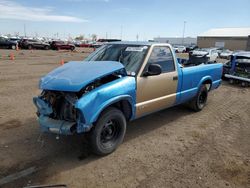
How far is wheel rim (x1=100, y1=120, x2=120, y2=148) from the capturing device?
4000mm

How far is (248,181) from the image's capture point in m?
3.44

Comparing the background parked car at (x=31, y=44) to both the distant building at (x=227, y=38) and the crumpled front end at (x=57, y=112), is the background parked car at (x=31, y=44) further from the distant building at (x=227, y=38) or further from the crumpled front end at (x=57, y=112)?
the distant building at (x=227, y=38)

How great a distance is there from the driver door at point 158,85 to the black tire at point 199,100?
4.36 ft

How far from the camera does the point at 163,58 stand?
199 inches

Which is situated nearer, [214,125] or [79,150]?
[79,150]

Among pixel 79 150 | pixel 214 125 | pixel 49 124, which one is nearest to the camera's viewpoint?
pixel 49 124

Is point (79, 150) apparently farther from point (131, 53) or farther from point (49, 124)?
point (131, 53)

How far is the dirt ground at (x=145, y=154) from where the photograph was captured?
11.1ft

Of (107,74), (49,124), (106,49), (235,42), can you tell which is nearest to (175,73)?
(106,49)

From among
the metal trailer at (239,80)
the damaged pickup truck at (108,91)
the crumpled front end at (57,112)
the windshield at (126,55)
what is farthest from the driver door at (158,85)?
the metal trailer at (239,80)

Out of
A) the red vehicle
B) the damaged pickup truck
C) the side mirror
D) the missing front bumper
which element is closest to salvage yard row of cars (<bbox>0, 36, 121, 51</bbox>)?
the red vehicle

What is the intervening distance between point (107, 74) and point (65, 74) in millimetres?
706

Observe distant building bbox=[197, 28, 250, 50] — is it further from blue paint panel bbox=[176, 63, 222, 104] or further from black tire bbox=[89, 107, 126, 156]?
black tire bbox=[89, 107, 126, 156]

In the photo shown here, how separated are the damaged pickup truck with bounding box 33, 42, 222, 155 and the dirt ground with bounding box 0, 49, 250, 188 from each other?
46 cm
